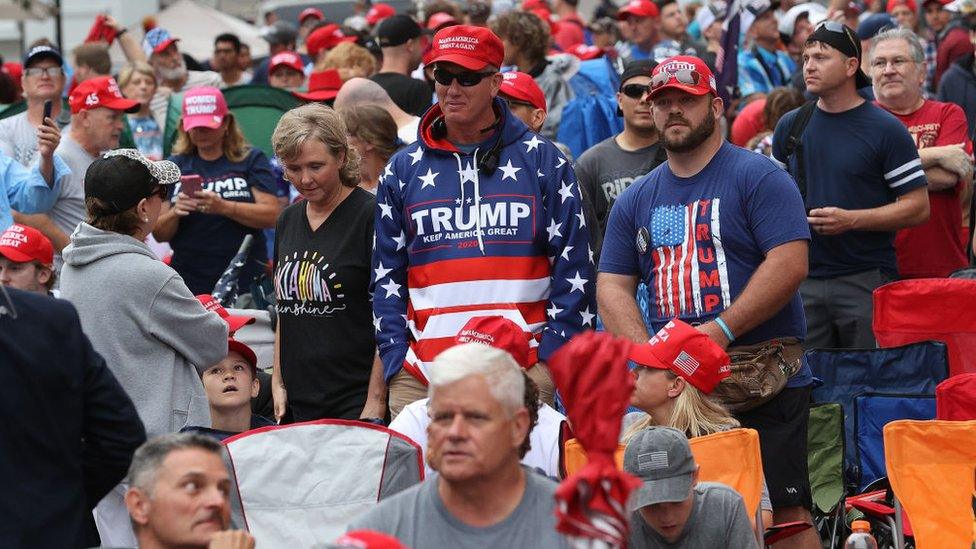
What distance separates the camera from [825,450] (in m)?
7.12

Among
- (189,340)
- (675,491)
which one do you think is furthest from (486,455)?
(189,340)

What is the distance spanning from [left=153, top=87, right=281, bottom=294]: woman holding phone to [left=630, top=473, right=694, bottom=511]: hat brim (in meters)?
4.03

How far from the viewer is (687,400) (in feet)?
19.9

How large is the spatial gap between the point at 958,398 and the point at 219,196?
4161mm

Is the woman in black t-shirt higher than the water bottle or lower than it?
higher

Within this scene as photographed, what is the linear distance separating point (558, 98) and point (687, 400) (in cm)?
465

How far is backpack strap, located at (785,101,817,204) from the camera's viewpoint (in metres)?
8.02

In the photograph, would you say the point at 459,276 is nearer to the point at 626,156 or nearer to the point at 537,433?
the point at 537,433

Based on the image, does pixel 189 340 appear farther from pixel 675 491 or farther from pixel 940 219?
pixel 940 219

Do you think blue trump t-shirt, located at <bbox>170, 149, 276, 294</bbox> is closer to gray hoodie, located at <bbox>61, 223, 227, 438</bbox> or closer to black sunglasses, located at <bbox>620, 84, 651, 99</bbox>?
black sunglasses, located at <bbox>620, 84, 651, 99</bbox>

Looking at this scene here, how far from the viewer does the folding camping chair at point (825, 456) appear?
707cm

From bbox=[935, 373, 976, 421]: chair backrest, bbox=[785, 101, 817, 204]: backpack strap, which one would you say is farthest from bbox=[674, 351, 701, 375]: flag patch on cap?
bbox=[785, 101, 817, 204]: backpack strap

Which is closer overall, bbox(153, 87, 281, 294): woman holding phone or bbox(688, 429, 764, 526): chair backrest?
bbox(688, 429, 764, 526): chair backrest

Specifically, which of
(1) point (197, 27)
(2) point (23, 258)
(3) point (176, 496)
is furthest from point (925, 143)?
(1) point (197, 27)
